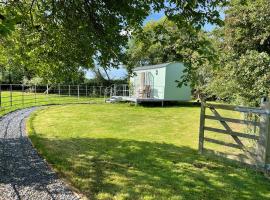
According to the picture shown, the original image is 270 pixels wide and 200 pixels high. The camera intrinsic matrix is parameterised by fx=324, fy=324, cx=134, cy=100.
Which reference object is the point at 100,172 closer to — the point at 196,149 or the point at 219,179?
the point at 219,179

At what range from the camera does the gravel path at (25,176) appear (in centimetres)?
515

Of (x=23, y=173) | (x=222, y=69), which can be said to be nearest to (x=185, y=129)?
(x=222, y=69)

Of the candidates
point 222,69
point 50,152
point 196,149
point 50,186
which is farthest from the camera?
point 222,69

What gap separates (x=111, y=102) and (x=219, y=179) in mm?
20267

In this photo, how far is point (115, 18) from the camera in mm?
5887

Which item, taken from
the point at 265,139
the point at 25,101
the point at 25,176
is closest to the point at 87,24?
the point at 25,176

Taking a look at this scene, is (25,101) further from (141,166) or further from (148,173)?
(148,173)

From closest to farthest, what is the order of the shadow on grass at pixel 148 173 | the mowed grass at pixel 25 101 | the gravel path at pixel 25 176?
1. the gravel path at pixel 25 176
2. the shadow on grass at pixel 148 173
3. the mowed grass at pixel 25 101

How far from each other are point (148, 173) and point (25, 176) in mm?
2336

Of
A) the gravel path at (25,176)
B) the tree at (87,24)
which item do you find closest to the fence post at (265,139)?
the tree at (87,24)

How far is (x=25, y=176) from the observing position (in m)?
6.07

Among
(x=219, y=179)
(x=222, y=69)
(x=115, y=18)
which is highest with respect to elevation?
(x=115, y=18)

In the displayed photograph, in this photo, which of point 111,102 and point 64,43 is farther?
point 111,102

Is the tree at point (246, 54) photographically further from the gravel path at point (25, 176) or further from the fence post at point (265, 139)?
the gravel path at point (25, 176)
